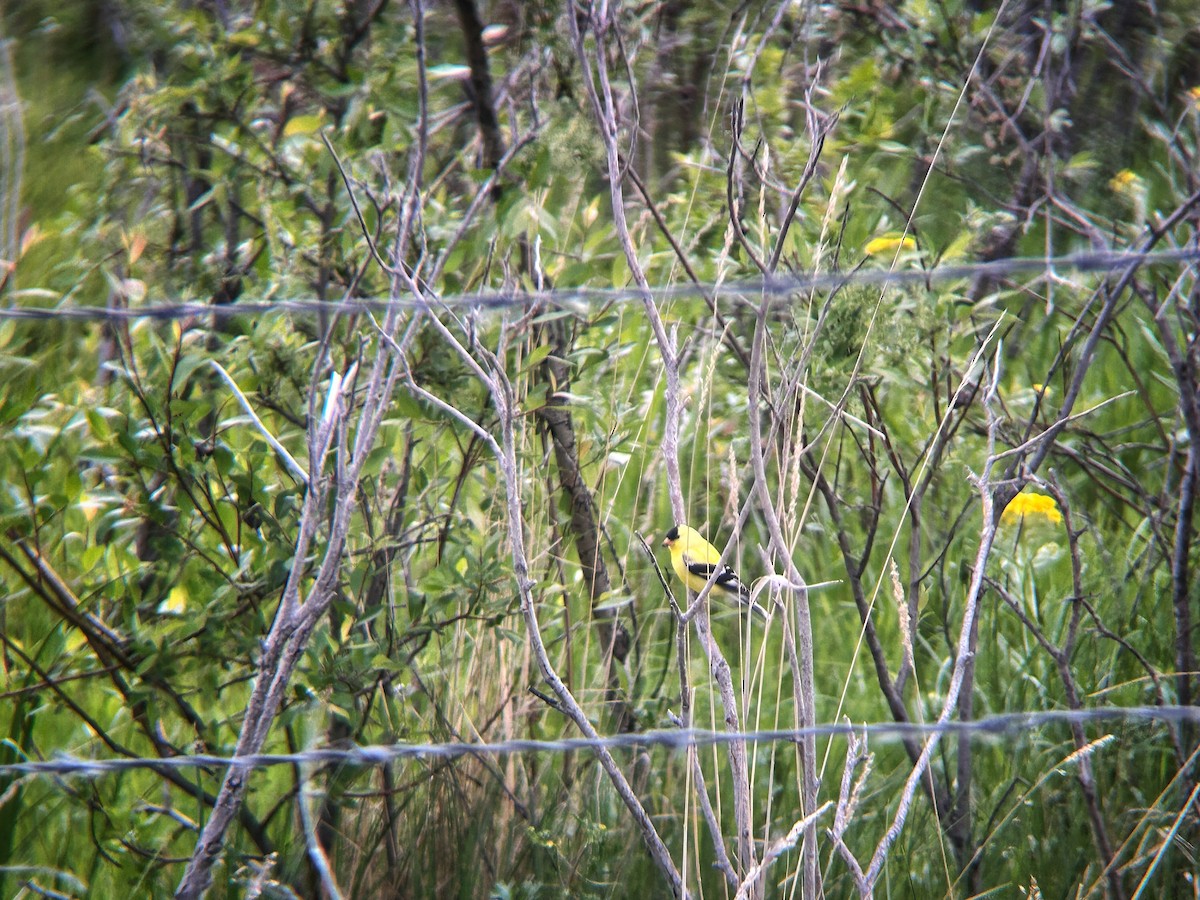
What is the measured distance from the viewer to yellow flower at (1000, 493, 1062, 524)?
3.00 m

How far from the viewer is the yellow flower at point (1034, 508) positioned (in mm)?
3000

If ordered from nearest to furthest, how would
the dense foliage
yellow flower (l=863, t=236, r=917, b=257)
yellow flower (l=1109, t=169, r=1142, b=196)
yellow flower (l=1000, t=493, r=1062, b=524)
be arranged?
the dense foliage, yellow flower (l=863, t=236, r=917, b=257), yellow flower (l=1000, t=493, r=1062, b=524), yellow flower (l=1109, t=169, r=1142, b=196)

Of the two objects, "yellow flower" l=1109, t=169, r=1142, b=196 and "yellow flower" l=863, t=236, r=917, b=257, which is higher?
"yellow flower" l=863, t=236, r=917, b=257

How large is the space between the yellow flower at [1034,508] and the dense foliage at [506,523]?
0.12 meters

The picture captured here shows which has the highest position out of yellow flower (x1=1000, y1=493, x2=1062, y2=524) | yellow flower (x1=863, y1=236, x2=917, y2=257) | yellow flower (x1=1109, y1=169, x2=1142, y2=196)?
yellow flower (x1=863, y1=236, x2=917, y2=257)

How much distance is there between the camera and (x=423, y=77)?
182cm

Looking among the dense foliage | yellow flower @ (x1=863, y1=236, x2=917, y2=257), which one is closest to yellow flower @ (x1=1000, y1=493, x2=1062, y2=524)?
the dense foliage

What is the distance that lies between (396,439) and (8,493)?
77 cm

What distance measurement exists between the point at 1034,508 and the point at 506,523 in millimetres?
1637

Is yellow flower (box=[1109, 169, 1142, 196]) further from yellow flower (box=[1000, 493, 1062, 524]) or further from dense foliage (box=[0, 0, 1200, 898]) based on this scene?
yellow flower (box=[1000, 493, 1062, 524])

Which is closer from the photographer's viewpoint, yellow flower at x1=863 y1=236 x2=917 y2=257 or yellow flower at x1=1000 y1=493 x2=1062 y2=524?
yellow flower at x1=863 y1=236 x2=917 y2=257

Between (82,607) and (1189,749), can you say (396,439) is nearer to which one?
(82,607)

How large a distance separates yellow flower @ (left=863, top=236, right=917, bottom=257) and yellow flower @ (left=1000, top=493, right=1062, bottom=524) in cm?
80

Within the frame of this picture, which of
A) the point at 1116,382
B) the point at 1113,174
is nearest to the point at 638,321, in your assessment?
the point at 1116,382
